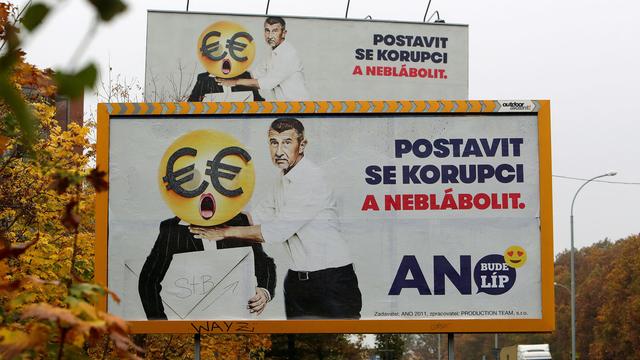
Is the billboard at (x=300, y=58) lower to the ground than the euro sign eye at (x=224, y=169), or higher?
higher

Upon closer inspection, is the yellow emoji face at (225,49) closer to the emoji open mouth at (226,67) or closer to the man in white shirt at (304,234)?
the emoji open mouth at (226,67)

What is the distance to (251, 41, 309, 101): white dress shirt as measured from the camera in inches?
847

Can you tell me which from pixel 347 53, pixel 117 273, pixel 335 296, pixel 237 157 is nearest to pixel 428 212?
pixel 335 296

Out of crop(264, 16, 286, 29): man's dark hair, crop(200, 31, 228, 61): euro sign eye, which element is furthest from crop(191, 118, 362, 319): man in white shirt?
crop(264, 16, 286, 29): man's dark hair

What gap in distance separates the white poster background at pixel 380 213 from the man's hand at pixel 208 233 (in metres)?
0.39

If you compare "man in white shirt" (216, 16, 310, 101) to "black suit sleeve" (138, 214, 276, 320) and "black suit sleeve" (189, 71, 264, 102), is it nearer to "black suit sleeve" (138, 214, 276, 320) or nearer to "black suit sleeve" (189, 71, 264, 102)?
"black suit sleeve" (189, 71, 264, 102)

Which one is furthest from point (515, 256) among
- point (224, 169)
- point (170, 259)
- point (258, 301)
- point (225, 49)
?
point (225, 49)

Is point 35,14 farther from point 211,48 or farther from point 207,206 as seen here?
point 211,48

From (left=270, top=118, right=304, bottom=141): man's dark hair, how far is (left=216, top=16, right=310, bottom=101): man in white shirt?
8.93m

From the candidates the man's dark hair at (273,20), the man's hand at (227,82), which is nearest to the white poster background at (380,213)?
the man's hand at (227,82)

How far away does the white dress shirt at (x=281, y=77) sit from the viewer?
847 inches

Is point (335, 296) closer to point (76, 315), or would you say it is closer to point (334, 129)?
point (334, 129)

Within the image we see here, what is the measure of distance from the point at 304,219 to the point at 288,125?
110 cm

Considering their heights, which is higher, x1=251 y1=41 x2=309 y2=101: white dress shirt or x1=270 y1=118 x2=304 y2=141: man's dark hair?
x1=251 y1=41 x2=309 y2=101: white dress shirt
